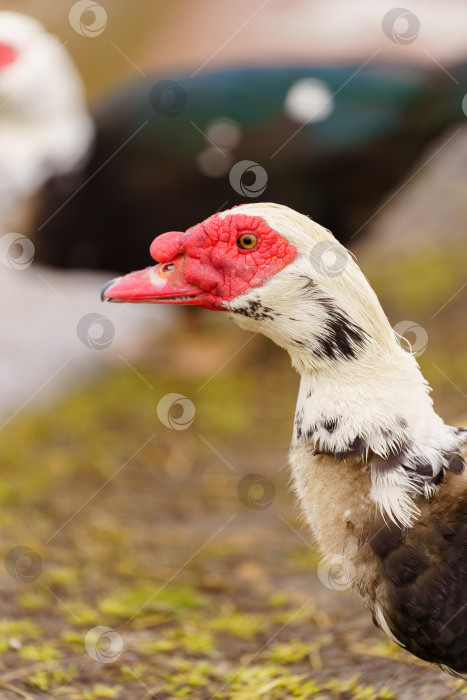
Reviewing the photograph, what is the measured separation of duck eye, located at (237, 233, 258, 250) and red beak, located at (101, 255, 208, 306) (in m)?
0.15

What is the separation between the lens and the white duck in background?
484 centimetres

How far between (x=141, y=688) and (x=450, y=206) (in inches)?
217

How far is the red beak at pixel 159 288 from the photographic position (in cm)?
198

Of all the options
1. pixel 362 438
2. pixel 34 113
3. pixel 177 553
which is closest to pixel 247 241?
pixel 362 438

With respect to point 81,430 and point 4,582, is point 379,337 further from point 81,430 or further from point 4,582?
point 81,430

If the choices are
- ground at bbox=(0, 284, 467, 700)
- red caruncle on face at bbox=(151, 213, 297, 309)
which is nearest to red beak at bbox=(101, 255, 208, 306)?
red caruncle on face at bbox=(151, 213, 297, 309)

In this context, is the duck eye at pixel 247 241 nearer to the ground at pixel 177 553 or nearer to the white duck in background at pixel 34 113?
the ground at pixel 177 553

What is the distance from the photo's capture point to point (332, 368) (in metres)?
1.87

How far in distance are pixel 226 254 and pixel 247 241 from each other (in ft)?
0.18

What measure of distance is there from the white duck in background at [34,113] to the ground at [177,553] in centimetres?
131

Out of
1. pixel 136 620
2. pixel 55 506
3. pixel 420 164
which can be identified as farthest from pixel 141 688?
pixel 420 164

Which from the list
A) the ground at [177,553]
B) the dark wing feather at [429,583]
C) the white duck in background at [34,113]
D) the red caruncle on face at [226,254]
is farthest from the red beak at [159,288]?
the white duck in background at [34,113]

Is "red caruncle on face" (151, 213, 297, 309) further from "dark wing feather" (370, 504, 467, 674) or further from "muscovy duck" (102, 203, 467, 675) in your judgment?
"dark wing feather" (370, 504, 467, 674)

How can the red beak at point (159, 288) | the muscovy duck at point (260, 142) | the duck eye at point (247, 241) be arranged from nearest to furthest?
the duck eye at point (247, 241) → the red beak at point (159, 288) → the muscovy duck at point (260, 142)
